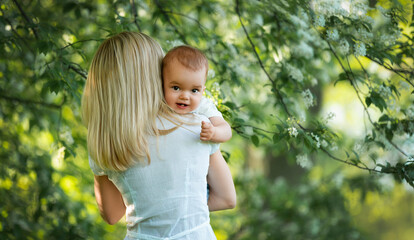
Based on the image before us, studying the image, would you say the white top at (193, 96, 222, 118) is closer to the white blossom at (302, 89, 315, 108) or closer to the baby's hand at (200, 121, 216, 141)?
the baby's hand at (200, 121, 216, 141)

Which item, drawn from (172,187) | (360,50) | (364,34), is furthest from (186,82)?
(364,34)

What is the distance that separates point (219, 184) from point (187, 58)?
507 millimetres

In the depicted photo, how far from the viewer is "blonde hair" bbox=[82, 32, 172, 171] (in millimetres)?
1570

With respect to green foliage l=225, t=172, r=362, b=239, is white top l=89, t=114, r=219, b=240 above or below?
above

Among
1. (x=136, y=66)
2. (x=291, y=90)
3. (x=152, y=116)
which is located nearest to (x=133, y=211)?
(x=152, y=116)

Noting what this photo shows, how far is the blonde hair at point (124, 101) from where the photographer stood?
157 centimetres

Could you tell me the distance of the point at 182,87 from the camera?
5.35ft

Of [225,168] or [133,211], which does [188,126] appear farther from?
[133,211]

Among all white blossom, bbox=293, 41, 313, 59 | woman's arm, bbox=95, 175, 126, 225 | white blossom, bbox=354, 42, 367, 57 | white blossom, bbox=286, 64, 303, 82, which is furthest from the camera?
white blossom, bbox=293, 41, 313, 59

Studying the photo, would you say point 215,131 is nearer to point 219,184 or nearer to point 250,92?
point 219,184

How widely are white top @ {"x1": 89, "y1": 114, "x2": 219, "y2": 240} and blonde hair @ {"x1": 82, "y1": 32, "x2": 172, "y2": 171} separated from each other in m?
0.05

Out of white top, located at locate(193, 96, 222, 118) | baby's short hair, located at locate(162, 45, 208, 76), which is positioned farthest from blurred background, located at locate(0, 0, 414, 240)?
baby's short hair, located at locate(162, 45, 208, 76)

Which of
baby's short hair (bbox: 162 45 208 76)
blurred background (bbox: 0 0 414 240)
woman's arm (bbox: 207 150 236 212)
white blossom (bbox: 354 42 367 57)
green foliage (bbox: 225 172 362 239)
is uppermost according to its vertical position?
baby's short hair (bbox: 162 45 208 76)

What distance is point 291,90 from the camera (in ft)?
9.98
